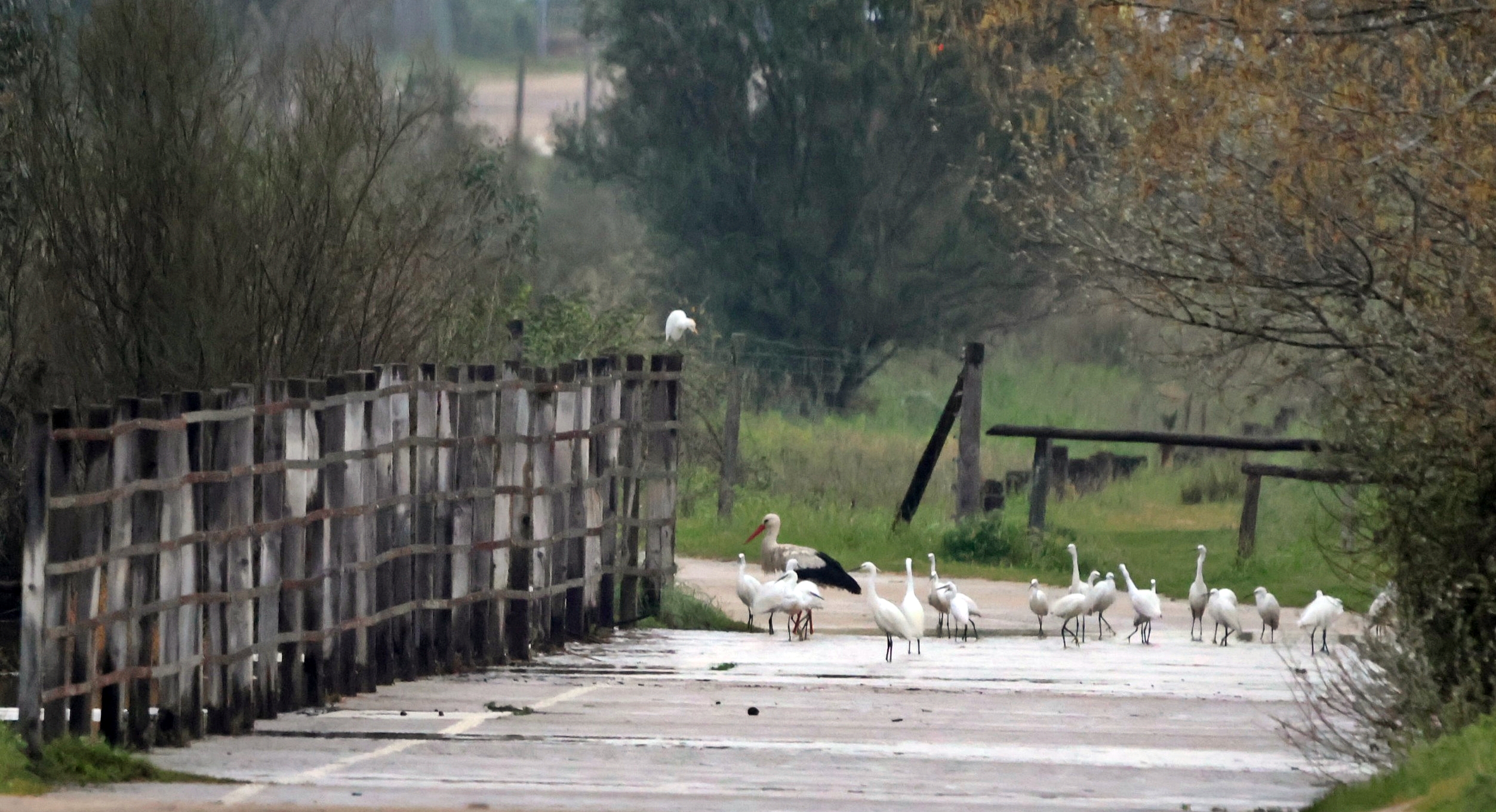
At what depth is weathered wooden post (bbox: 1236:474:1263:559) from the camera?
1741 cm

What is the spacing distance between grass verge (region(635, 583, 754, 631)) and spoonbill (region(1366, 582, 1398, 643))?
554 centimetres

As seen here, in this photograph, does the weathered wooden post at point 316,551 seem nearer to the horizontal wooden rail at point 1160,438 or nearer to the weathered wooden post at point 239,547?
the weathered wooden post at point 239,547

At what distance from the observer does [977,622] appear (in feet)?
47.8

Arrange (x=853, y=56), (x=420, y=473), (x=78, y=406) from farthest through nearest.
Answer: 1. (x=853, y=56)
2. (x=78, y=406)
3. (x=420, y=473)

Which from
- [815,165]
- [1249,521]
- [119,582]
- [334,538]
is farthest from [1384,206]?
[815,165]

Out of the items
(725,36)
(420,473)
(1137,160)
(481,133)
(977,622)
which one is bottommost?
(977,622)

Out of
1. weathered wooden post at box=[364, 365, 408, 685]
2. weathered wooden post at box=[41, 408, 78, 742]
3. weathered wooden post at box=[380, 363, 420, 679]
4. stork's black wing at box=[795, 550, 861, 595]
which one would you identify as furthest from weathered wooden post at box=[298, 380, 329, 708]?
stork's black wing at box=[795, 550, 861, 595]

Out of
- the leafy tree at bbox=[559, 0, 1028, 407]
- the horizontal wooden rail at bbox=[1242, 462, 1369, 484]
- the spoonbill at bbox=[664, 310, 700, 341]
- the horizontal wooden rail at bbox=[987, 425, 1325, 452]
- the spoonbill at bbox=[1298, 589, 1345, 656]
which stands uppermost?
the leafy tree at bbox=[559, 0, 1028, 407]

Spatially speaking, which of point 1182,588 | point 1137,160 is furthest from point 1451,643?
point 1182,588

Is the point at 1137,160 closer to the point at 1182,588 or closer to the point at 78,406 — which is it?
the point at 78,406

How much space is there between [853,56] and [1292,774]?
90.4 feet

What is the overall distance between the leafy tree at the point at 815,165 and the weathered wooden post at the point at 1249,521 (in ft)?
53.5

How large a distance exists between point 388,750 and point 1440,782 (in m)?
3.75

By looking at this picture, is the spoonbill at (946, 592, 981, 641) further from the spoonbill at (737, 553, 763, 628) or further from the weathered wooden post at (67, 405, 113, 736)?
the weathered wooden post at (67, 405, 113, 736)
